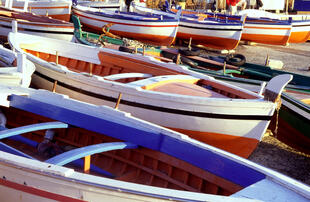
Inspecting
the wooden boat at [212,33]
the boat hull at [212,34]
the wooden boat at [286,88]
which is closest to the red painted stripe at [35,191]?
the wooden boat at [286,88]

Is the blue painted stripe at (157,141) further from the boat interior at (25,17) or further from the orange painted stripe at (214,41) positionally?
the orange painted stripe at (214,41)

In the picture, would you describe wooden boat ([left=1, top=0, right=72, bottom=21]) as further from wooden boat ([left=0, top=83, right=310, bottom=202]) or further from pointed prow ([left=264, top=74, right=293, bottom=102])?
pointed prow ([left=264, top=74, right=293, bottom=102])

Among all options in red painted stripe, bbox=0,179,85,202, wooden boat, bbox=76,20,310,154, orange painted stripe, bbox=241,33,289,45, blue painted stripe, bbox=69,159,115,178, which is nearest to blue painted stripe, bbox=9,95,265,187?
blue painted stripe, bbox=69,159,115,178

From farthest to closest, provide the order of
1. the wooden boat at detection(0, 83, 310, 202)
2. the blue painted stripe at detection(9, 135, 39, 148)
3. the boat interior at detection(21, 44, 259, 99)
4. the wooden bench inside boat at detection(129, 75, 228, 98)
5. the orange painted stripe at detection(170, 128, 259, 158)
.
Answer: the boat interior at detection(21, 44, 259, 99) < the wooden bench inside boat at detection(129, 75, 228, 98) < the orange painted stripe at detection(170, 128, 259, 158) < the blue painted stripe at detection(9, 135, 39, 148) < the wooden boat at detection(0, 83, 310, 202)

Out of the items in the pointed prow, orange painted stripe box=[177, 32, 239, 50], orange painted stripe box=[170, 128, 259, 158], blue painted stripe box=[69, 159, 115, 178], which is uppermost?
orange painted stripe box=[177, 32, 239, 50]

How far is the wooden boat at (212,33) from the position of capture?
1758 cm

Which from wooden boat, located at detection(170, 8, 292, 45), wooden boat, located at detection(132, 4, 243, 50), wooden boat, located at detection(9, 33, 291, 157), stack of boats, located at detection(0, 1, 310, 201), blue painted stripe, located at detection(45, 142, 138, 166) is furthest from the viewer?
wooden boat, located at detection(170, 8, 292, 45)

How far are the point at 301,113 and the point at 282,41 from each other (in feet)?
45.0

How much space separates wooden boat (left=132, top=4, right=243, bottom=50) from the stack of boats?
27.9ft

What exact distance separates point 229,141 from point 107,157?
2.37 meters

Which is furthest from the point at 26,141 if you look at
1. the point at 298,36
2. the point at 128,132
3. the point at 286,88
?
the point at 298,36

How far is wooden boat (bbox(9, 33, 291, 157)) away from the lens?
21.1 feet

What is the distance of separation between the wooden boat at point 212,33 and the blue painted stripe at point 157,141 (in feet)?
41.3

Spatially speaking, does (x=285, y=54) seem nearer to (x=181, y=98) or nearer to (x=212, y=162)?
(x=181, y=98)
